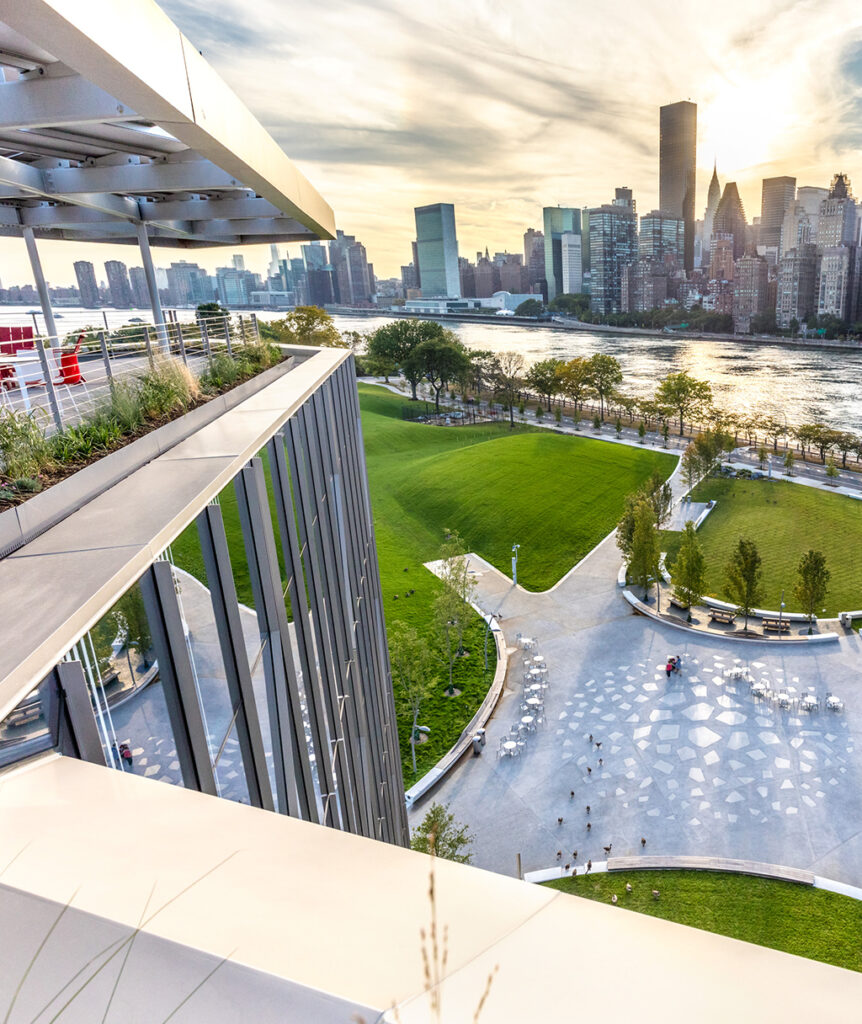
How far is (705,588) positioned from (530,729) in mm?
11116

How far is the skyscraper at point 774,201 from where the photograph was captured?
127 meters

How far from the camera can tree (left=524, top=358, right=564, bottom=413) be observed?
64.4 metres

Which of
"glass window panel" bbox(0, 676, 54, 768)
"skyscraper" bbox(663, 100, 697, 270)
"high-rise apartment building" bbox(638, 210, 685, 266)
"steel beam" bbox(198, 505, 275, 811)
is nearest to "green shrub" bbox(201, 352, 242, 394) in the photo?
"steel beam" bbox(198, 505, 275, 811)

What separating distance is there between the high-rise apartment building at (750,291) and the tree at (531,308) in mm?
35328

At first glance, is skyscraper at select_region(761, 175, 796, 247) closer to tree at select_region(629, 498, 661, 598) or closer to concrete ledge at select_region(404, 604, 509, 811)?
tree at select_region(629, 498, 661, 598)

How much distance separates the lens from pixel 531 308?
12638cm

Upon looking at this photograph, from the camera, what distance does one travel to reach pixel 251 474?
478cm

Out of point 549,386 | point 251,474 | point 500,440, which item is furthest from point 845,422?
point 251,474

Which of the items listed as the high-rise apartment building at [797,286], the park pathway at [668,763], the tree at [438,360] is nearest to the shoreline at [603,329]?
the high-rise apartment building at [797,286]

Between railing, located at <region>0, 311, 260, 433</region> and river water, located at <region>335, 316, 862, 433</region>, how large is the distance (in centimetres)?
5674

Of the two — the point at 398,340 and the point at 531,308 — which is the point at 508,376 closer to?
the point at 398,340

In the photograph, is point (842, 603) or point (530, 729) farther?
point (842, 603)

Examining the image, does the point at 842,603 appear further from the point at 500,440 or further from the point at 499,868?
the point at 500,440

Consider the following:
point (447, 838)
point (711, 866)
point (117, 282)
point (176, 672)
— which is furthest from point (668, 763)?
point (117, 282)
